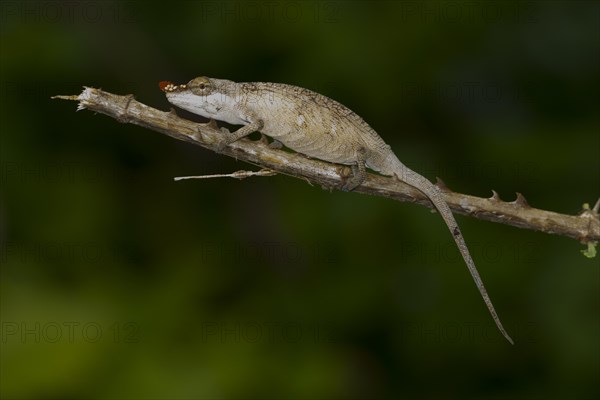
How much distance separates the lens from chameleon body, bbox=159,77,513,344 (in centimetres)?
332

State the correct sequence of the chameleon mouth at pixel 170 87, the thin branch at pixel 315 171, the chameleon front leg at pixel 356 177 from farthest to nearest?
the chameleon mouth at pixel 170 87
the chameleon front leg at pixel 356 177
the thin branch at pixel 315 171

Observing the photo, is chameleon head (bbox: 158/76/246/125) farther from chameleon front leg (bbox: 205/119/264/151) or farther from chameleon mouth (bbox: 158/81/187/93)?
chameleon front leg (bbox: 205/119/264/151)

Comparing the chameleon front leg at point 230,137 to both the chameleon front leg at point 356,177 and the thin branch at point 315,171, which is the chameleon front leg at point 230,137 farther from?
the chameleon front leg at point 356,177

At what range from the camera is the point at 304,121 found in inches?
131

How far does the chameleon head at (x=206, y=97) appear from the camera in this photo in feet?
11.0

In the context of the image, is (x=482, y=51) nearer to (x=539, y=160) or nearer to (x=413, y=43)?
(x=413, y=43)

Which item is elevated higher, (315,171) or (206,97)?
(206,97)

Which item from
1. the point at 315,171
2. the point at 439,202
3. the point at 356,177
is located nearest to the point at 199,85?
the point at 315,171

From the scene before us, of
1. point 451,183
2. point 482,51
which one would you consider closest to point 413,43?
point 482,51

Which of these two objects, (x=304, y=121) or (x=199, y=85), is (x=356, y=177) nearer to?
(x=304, y=121)

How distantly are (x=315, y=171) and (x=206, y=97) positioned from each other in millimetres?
728

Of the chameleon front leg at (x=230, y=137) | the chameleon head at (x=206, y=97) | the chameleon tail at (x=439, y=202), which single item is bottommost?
the chameleon tail at (x=439, y=202)

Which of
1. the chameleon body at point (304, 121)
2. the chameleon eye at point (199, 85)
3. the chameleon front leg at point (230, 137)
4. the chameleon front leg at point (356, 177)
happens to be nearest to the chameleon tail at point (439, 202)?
→ the chameleon body at point (304, 121)

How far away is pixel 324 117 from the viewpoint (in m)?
3.35
